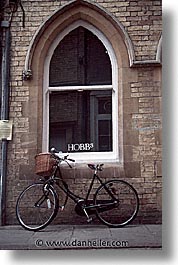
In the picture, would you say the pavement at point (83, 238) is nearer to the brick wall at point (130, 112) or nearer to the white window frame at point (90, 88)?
the brick wall at point (130, 112)

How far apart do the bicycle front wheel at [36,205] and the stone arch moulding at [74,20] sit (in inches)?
20.2

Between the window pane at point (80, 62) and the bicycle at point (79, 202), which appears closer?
the bicycle at point (79, 202)

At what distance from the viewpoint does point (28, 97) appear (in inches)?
81.7

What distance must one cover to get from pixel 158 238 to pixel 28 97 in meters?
0.84

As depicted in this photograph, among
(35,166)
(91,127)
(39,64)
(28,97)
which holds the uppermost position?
(39,64)

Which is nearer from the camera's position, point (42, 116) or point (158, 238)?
point (158, 238)

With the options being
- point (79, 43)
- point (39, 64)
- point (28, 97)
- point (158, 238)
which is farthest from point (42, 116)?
point (158, 238)

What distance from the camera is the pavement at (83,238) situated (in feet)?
6.23

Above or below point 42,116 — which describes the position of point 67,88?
above

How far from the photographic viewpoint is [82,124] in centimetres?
202

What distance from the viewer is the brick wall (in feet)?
6.55

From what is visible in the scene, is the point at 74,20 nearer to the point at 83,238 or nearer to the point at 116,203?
the point at 116,203

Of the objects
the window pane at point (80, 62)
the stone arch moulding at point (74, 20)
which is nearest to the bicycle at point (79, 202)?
the window pane at point (80, 62)

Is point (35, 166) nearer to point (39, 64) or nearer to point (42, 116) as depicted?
point (42, 116)
